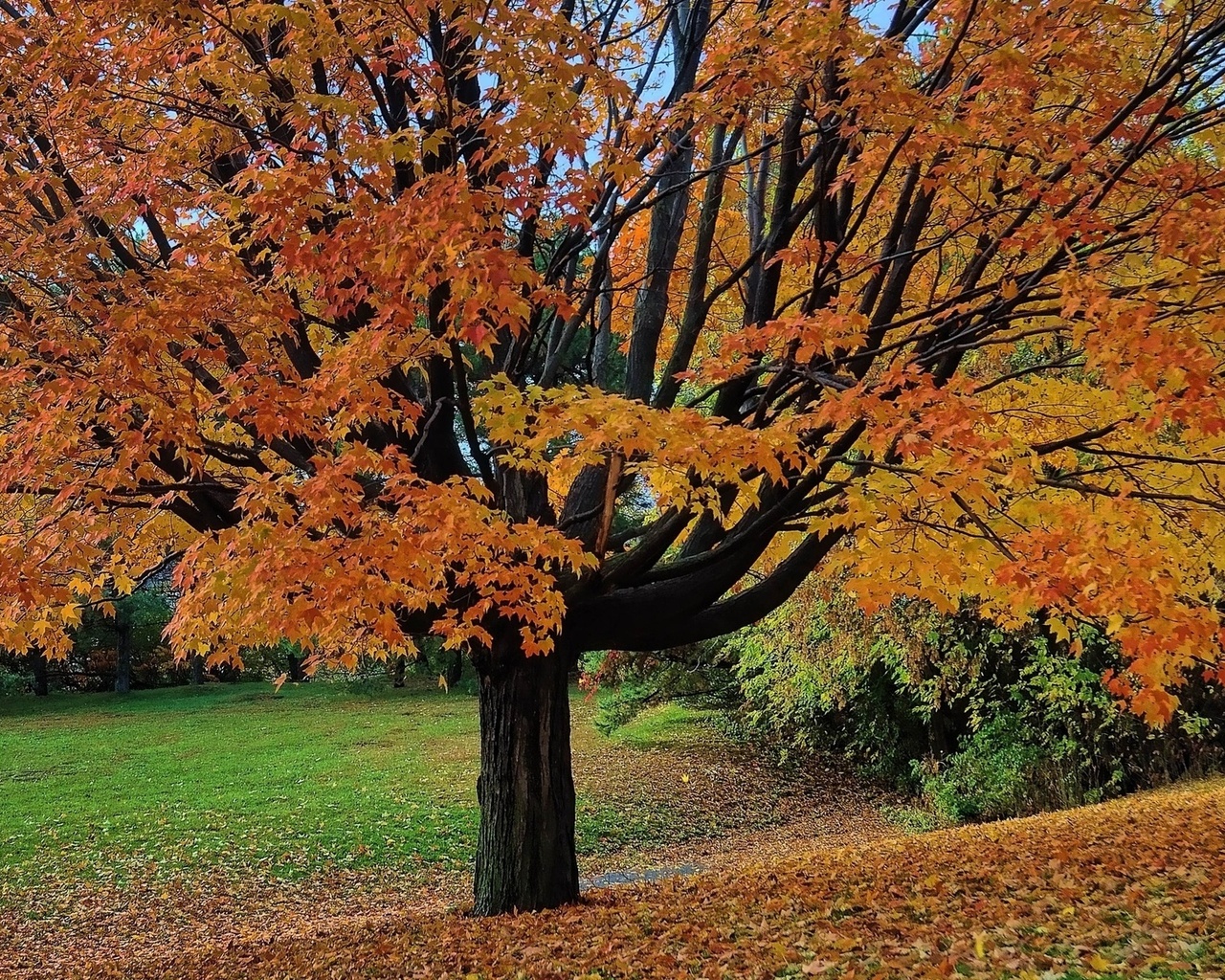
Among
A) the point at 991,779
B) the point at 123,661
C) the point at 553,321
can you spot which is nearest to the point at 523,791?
the point at 553,321

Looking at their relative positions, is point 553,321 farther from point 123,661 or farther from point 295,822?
point 123,661

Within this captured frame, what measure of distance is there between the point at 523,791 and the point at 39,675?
27.7 m

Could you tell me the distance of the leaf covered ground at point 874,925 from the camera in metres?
3.86

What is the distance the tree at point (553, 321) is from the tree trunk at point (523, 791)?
2 cm

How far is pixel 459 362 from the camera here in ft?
14.5

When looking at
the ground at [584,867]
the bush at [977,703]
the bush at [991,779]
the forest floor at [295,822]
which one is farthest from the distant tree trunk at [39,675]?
the bush at [991,779]

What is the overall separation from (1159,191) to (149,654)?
106 feet

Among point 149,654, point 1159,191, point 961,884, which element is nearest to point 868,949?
point 961,884

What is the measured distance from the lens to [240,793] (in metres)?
14.6

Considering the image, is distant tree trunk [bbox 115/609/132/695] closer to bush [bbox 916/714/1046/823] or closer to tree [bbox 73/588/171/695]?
tree [bbox 73/588/171/695]

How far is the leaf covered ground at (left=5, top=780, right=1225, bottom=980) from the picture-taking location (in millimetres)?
3863

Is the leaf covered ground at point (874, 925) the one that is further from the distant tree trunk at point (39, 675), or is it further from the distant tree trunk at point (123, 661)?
the distant tree trunk at point (39, 675)

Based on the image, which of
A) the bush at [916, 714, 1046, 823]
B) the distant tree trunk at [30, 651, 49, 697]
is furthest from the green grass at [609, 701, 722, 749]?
the distant tree trunk at [30, 651, 49, 697]

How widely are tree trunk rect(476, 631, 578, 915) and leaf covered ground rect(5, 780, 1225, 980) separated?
21cm
